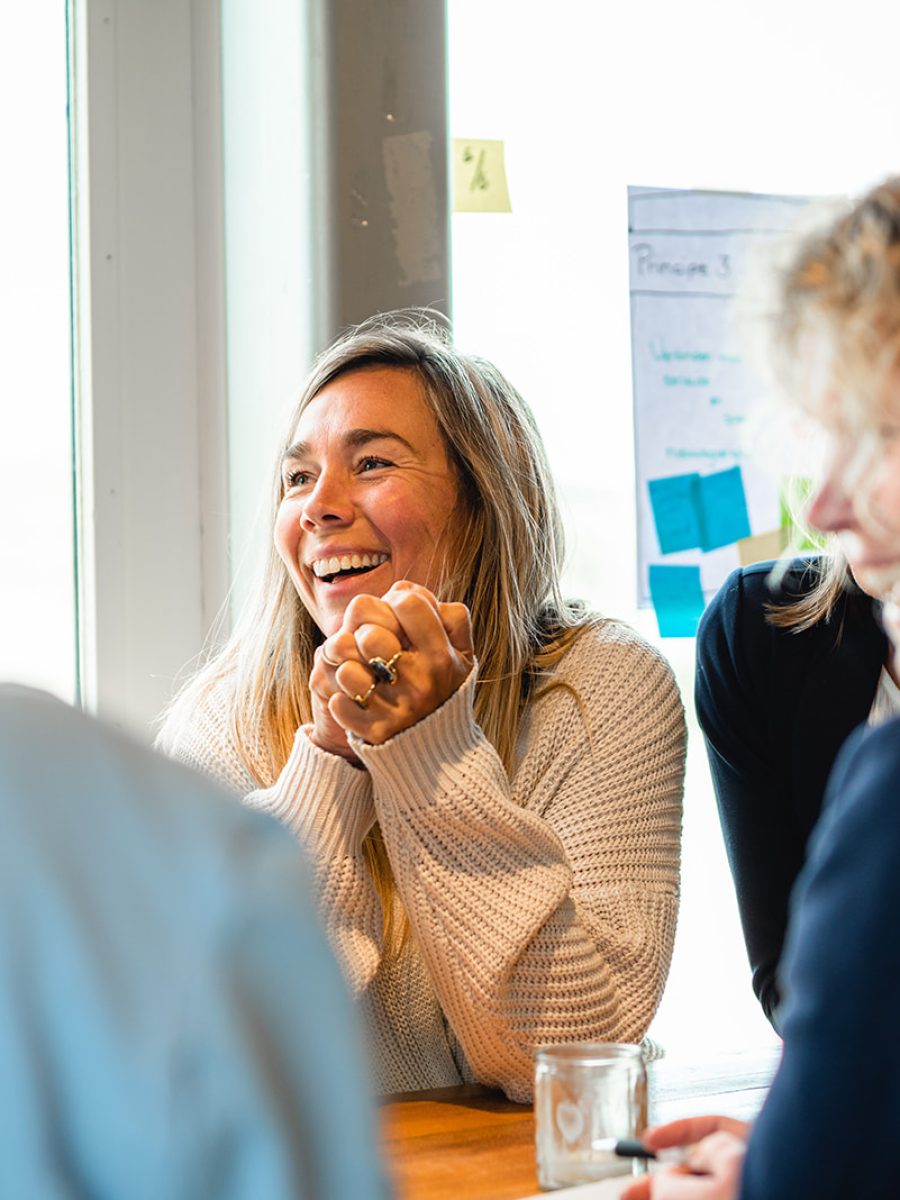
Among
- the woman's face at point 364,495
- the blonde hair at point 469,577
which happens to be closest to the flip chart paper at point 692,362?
the blonde hair at point 469,577

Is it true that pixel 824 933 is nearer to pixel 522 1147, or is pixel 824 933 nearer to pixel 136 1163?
pixel 136 1163

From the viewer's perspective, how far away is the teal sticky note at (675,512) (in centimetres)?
218

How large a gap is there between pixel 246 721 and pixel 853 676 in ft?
2.03

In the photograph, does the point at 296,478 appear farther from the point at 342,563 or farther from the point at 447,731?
the point at 447,731

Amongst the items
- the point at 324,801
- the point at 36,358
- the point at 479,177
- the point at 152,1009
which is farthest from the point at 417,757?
the point at 479,177

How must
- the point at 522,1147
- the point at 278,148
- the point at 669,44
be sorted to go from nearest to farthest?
the point at 522,1147 → the point at 278,148 → the point at 669,44

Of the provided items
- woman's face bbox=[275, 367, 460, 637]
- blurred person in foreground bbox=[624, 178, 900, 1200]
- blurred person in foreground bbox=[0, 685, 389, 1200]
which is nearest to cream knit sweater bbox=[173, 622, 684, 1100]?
woman's face bbox=[275, 367, 460, 637]

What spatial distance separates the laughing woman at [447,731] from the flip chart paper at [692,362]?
56cm

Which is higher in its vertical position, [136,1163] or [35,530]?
[35,530]

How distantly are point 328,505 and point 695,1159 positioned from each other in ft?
3.02

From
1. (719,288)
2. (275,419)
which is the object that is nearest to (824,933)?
(275,419)

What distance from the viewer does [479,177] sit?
82.1 inches

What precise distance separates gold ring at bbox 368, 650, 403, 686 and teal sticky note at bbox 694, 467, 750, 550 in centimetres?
109

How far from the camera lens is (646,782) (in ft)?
4.42
